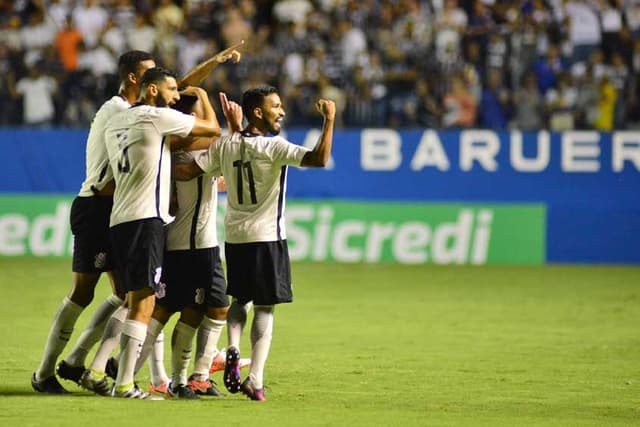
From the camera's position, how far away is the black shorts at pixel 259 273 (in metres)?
8.70

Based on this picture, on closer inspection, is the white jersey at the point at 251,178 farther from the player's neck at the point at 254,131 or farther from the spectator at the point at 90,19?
the spectator at the point at 90,19

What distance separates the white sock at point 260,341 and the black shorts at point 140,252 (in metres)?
0.76

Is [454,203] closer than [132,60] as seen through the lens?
No

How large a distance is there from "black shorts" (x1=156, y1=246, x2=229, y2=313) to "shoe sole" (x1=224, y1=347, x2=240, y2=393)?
1.46 ft

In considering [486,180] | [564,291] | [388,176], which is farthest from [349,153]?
[564,291]

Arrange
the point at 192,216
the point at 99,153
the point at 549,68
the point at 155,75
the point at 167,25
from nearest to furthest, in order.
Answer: the point at 155,75 < the point at 192,216 < the point at 99,153 < the point at 549,68 < the point at 167,25

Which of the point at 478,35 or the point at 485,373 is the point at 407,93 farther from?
the point at 485,373

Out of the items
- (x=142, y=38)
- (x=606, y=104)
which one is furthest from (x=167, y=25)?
(x=606, y=104)

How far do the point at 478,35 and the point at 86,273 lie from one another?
1409 cm

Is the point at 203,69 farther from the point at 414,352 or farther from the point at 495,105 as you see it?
the point at 495,105

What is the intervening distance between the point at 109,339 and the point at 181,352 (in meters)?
0.48

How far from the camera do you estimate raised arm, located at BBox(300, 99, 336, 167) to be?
8258 millimetres

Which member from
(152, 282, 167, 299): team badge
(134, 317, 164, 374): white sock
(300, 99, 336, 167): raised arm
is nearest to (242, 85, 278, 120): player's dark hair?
(300, 99, 336, 167): raised arm

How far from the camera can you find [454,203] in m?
20.3
